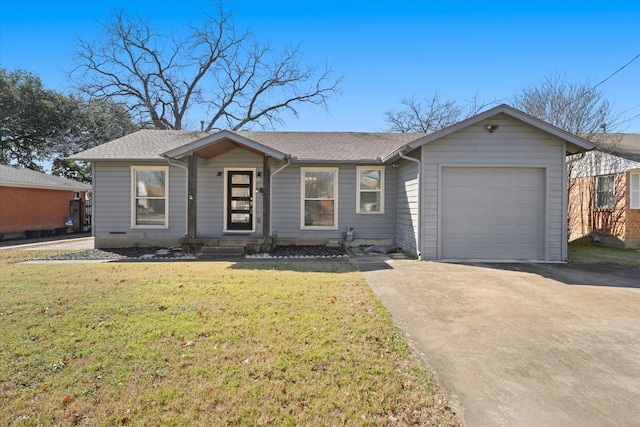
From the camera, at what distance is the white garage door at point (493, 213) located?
8273 mm

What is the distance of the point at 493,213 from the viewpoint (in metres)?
8.30

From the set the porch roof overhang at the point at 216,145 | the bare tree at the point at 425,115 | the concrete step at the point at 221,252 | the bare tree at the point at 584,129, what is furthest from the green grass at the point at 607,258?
the bare tree at the point at 425,115

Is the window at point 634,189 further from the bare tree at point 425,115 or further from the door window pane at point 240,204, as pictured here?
the bare tree at point 425,115

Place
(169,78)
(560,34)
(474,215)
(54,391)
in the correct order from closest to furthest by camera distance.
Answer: (54,391) → (474,215) → (560,34) → (169,78)

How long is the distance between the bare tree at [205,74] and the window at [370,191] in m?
14.8

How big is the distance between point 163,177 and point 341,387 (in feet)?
32.2

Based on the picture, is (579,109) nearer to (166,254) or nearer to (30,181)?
(166,254)

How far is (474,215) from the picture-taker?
8.32 meters

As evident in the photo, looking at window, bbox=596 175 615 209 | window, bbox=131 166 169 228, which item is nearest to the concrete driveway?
window, bbox=596 175 615 209

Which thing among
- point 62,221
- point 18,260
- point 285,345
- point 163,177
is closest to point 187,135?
point 163,177

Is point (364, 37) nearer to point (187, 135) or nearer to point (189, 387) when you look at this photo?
point (187, 135)

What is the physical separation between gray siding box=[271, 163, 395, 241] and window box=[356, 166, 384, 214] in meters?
0.13

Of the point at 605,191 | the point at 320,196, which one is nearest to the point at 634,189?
the point at 605,191

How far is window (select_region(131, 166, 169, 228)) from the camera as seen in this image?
10.5 metres
